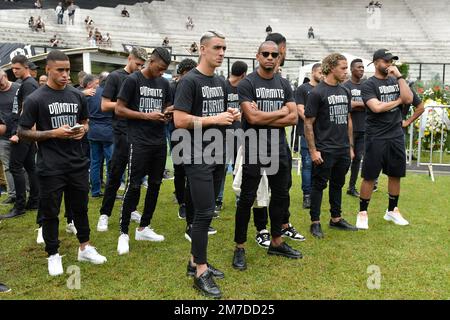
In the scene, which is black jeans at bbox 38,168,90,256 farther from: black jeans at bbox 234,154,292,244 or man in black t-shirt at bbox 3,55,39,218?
man in black t-shirt at bbox 3,55,39,218

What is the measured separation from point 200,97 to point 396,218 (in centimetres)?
354

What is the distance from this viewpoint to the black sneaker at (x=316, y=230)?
18.1 ft

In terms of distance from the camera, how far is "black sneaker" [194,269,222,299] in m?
3.83

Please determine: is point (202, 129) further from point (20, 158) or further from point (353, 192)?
point (353, 192)

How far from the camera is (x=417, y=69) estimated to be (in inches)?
1158

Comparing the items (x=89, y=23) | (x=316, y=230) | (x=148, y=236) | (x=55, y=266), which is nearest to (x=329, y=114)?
(x=316, y=230)

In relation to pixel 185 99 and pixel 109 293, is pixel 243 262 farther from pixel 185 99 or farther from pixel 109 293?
pixel 185 99

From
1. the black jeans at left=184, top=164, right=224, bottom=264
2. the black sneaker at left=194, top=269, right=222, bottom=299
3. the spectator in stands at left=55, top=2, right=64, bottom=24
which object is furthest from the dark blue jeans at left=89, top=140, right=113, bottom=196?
the spectator in stands at left=55, top=2, right=64, bottom=24

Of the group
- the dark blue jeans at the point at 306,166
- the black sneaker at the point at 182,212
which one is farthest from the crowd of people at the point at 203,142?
the dark blue jeans at the point at 306,166

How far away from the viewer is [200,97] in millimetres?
3996

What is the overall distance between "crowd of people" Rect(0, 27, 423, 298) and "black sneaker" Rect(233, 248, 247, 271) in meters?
0.01

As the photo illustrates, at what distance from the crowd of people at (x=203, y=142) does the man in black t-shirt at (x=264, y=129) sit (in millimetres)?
11

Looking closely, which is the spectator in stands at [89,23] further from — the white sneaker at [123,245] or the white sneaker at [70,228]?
the white sneaker at [123,245]

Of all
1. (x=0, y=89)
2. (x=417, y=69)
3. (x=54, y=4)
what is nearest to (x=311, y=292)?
(x=0, y=89)
